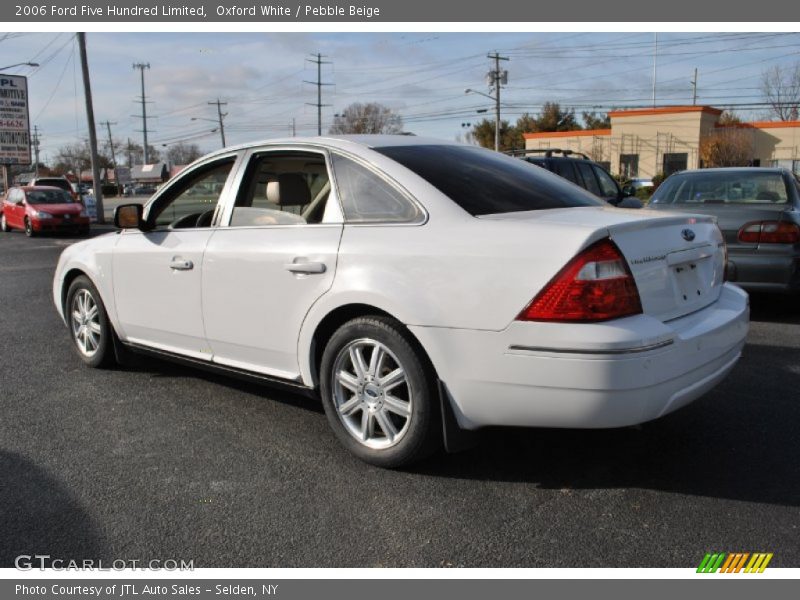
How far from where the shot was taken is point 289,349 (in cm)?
398

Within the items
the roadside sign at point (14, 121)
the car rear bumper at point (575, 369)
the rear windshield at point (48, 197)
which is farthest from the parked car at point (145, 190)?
the car rear bumper at point (575, 369)

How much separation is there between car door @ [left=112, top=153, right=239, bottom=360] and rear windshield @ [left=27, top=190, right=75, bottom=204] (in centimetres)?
2013

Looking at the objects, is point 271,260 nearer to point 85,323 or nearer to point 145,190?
point 85,323

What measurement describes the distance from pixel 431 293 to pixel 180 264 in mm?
1940

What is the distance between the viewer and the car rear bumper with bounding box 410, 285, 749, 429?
299 centimetres

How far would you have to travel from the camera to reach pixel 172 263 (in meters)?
4.63

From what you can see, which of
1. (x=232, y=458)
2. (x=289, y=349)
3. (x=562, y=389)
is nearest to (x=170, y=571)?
(x=232, y=458)

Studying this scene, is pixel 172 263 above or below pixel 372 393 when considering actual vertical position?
above

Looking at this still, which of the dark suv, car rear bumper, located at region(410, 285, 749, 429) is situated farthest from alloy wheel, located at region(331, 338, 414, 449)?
the dark suv

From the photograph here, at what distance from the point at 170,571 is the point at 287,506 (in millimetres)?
622

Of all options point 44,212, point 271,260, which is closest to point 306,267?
point 271,260

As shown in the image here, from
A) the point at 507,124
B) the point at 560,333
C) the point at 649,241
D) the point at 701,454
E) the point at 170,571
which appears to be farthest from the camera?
the point at 507,124

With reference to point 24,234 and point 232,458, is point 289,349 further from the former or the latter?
point 24,234

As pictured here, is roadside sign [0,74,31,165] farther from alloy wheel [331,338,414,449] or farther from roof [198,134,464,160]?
alloy wheel [331,338,414,449]
